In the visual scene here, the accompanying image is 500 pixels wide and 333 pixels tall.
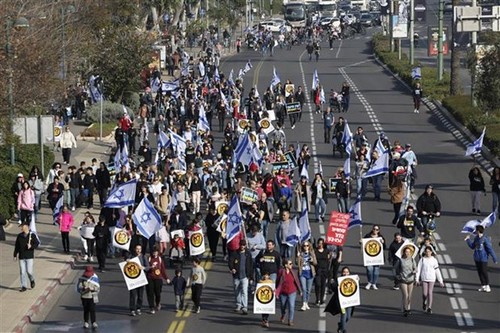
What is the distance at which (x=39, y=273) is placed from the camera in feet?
106

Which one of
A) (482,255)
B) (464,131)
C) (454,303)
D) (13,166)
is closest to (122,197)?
(13,166)

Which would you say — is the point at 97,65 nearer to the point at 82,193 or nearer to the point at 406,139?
the point at 406,139

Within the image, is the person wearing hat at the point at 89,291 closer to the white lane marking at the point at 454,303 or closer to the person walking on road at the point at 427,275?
the person walking on road at the point at 427,275

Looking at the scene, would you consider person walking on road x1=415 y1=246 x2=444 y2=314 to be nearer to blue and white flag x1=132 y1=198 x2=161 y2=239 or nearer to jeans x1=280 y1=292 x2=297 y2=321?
jeans x1=280 y1=292 x2=297 y2=321

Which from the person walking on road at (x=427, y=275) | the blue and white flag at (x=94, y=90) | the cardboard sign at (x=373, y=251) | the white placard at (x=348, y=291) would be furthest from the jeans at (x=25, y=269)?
the blue and white flag at (x=94, y=90)

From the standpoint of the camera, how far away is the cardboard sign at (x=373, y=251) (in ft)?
94.6

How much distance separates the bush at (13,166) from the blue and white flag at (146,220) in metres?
7.63

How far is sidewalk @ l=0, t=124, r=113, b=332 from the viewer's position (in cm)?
2808

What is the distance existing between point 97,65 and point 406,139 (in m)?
15.9

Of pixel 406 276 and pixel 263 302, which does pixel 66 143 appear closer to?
pixel 263 302

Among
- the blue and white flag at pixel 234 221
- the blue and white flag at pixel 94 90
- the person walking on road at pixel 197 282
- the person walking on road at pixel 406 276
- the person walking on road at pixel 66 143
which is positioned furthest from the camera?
the blue and white flag at pixel 94 90

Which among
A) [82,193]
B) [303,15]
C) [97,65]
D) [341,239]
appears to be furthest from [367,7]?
[341,239]

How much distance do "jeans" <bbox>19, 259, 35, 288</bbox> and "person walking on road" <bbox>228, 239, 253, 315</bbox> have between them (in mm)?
4621

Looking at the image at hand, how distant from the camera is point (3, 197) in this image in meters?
38.8
